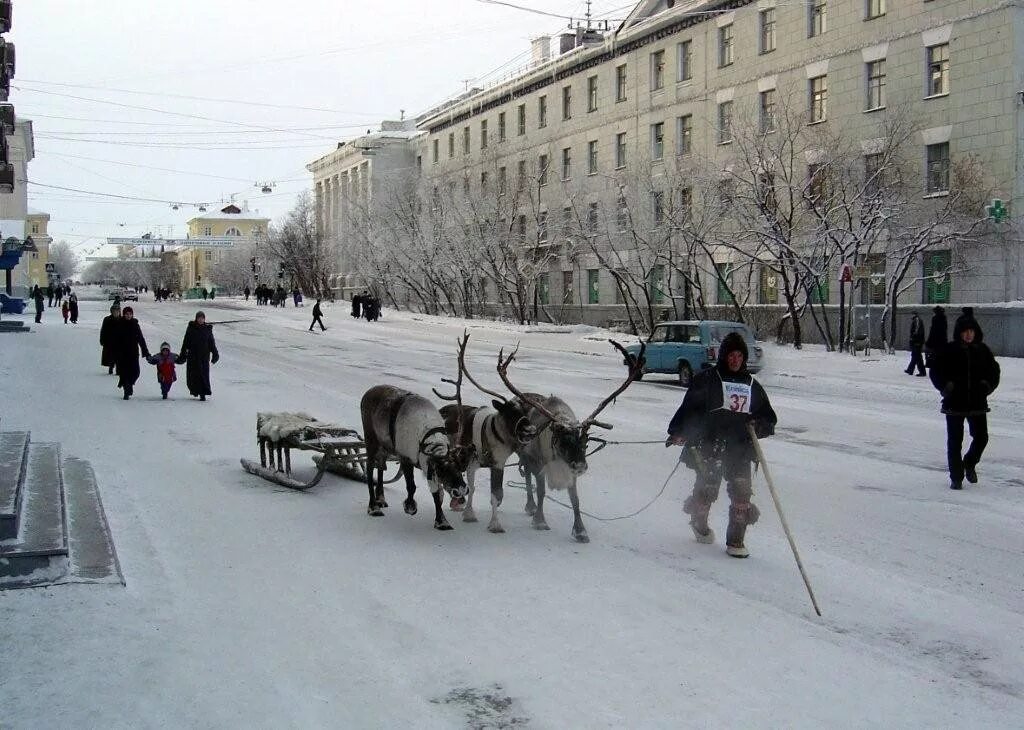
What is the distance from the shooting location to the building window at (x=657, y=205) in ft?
143

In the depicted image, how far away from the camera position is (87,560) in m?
7.35

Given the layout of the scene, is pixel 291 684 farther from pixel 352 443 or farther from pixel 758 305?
pixel 758 305

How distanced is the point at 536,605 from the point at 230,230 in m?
172

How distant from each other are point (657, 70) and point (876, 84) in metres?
14.5

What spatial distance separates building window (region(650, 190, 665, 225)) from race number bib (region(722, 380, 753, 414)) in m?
35.8

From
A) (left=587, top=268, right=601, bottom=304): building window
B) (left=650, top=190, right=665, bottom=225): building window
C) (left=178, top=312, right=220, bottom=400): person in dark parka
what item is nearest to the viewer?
(left=178, top=312, right=220, bottom=400): person in dark parka

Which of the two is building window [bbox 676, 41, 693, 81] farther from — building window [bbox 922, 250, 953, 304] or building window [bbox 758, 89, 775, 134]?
building window [bbox 922, 250, 953, 304]

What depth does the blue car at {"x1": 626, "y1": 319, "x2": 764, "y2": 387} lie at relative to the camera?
2522 centimetres

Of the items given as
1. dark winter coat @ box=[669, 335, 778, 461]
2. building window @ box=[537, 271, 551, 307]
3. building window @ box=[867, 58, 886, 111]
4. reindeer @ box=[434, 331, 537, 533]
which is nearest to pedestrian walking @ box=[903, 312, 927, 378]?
building window @ box=[867, 58, 886, 111]

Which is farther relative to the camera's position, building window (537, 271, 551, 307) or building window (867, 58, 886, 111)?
building window (537, 271, 551, 307)

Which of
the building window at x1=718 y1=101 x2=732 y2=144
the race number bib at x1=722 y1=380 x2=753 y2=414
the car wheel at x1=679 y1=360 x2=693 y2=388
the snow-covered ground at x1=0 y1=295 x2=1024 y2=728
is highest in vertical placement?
the building window at x1=718 y1=101 x2=732 y2=144

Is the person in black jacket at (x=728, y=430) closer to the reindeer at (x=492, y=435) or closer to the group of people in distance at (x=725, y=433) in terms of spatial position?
the group of people in distance at (x=725, y=433)

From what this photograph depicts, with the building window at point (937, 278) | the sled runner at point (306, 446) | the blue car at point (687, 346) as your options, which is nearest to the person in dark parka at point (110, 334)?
the sled runner at point (306, 446)

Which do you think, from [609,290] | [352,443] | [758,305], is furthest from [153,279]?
[352,443]
